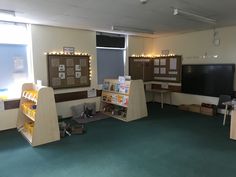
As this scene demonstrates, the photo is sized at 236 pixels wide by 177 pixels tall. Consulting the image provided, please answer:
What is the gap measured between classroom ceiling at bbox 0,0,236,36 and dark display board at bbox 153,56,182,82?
2260 millimetres

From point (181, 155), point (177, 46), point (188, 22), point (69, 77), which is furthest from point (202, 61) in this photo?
point (69, 77)

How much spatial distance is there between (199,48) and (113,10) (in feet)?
12.5

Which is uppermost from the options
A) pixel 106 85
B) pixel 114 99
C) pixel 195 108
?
pixel 106 85

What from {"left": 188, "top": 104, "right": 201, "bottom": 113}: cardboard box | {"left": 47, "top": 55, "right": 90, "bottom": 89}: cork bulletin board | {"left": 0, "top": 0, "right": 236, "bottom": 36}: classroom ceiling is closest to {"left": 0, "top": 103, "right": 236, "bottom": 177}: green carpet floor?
{"left": 188, "top": 104, "right": 201, "bottom": 113}: cardboard box

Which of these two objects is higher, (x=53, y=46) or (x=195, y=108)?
(x=53, y=46)

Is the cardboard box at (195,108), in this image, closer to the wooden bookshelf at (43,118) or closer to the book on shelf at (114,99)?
the book on shelf at (114,99)

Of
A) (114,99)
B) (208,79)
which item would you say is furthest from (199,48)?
(114,99)

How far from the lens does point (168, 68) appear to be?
7.23 meters

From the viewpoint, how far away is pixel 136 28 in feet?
18.2

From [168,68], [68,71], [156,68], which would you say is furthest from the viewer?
[156,68]

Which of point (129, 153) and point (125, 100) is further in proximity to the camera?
point (125, 100)

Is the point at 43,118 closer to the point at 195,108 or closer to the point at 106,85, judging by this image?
the point at 106,85

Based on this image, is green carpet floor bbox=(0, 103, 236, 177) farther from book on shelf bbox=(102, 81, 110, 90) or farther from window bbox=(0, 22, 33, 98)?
book on shelf bbox=(102, 81, 110, 90)

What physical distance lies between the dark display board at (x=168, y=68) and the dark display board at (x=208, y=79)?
299 millimetres
